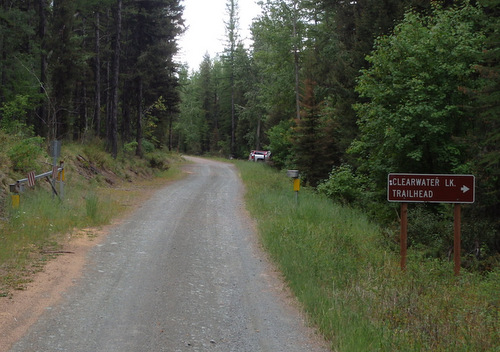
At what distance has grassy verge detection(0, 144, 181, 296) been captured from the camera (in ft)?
26.6

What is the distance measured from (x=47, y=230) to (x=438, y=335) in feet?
29.0

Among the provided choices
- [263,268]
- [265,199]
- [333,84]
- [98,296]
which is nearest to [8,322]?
[98,296]

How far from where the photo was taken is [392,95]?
15.1 metres

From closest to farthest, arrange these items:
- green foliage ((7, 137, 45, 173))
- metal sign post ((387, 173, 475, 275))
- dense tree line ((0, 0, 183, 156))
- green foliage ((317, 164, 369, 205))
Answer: metal sign post ((387, 173, 475, 275)) < green foliage ((7, 137, 45, 173)) < green foliage ((317, 164, 369, 205)) < dense tree line ((0, 0, 183, 156))

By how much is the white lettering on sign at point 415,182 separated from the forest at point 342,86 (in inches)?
82.9

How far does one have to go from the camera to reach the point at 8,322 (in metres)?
5.41

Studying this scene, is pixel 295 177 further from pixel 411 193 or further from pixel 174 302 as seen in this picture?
pixel 174 302

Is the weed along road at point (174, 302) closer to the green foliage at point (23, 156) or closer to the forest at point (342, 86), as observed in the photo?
the green foliage at point (23, 156)

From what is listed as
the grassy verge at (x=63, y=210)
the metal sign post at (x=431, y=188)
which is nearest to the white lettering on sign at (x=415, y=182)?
the metal sign post at (x=431, y=188)

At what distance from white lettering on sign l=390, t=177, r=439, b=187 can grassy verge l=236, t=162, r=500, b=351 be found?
159 centimetres

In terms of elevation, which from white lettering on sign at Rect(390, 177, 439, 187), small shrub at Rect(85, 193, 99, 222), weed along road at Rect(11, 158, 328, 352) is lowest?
weed along road at Rect(11, 158, 328, 352)

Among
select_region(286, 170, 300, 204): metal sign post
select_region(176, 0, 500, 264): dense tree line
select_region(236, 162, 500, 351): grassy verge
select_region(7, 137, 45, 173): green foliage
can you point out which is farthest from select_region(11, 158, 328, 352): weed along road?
select_region(176, 0, 500, 264): dense tree line

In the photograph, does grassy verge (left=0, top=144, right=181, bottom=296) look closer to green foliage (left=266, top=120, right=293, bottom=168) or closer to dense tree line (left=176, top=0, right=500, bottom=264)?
dense tree line (left=176, top=0, right=500, bottom=264)

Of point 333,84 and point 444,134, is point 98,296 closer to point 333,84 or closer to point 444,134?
point 444,134
